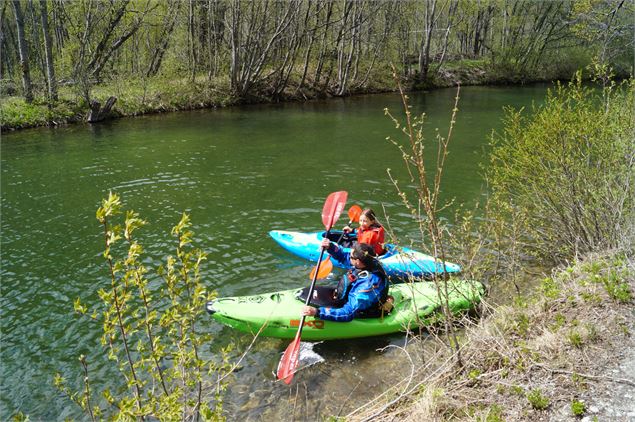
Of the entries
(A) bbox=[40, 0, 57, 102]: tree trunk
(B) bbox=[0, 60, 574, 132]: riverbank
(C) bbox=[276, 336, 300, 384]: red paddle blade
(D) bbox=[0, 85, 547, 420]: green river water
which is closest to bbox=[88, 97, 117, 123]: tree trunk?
(B) bbox=[0, 60, 574, 132]: riverbank

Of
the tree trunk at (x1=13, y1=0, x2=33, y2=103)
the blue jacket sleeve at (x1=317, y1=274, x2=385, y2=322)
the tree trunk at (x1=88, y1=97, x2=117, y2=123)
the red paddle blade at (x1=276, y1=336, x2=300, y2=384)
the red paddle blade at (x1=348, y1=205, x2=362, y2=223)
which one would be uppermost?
the tree trunk at (x1=13, y1=0, x2=33, y2=103)

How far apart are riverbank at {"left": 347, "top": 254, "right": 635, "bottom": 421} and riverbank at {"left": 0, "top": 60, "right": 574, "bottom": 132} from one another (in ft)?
57.2

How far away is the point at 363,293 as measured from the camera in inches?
213

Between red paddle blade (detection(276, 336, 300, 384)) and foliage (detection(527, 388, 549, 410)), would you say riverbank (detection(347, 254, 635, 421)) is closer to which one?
foliage (detection(527, 388, 549, 410))

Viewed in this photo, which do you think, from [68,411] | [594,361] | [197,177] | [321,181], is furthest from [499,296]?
[197,177]

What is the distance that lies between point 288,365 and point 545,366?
227 cm

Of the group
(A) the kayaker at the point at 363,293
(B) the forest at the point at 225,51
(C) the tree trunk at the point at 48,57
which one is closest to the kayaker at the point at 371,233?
(A) the kayaker at the point at 363,293

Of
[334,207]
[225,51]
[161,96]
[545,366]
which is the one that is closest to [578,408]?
[545,366]

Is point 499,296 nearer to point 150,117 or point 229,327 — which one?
point 229,327

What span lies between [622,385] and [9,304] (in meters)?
6.70

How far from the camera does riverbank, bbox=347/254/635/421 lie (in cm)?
312

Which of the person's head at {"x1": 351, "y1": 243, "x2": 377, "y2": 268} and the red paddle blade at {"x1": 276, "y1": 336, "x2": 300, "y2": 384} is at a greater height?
the person's head at {"x1": 351, "y1": 243, "x2": 377, "y2": 268}

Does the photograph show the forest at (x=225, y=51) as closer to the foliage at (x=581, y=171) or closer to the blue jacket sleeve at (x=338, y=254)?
the foliage at (x=581, y=171)

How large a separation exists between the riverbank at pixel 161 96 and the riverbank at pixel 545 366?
17.4m
